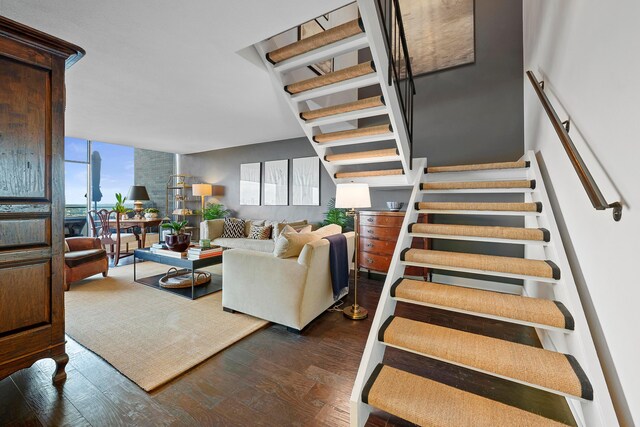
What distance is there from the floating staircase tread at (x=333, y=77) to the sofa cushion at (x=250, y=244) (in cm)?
260

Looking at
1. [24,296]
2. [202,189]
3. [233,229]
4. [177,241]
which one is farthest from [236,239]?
[24,296]

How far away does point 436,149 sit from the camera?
147 inches

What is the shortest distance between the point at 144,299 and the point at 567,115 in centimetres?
404

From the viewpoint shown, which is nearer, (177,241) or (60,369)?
(60,369)

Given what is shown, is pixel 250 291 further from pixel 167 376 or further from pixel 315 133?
pixel 315 133

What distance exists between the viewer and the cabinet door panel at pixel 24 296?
4.76 ft

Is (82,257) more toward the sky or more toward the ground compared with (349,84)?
more toward the ground

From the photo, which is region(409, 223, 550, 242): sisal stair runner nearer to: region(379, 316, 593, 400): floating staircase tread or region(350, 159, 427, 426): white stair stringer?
region(350, 159, 427, 426): white stair stringer

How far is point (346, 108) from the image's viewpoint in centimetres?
262

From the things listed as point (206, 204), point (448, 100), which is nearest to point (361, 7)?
point (448, 100)

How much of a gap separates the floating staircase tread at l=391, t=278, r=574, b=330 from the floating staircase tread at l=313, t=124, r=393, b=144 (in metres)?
1.53

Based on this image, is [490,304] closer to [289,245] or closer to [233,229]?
[289,245]

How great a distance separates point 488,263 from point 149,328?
2.77 meters

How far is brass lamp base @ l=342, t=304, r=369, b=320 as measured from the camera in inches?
104
